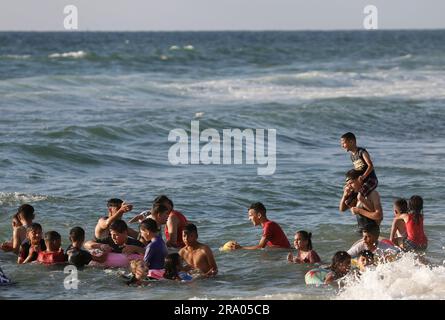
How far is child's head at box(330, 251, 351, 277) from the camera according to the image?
36.3ft

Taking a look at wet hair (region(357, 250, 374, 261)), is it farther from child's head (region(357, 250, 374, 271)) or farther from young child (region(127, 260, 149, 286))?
young child (region(127, 260, 149, 286))

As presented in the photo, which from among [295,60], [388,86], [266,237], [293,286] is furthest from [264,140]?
[295,60]

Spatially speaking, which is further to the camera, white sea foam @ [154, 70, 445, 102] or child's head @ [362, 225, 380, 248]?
white sea foam @ [154, 70, 445, 102]

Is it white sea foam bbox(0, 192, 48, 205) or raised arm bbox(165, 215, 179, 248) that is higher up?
white sea foam bbox(0, 192, 48, 205)

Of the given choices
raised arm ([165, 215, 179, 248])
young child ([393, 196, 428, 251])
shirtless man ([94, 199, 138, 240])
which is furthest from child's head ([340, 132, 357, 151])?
shirtless man ([94, 199, 138, 240])

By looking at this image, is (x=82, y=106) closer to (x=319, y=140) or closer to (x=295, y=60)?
(x=319, y=140)

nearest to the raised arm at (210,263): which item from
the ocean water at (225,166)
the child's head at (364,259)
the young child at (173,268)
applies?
the ocean water at (225,166)

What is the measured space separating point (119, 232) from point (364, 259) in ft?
9.92

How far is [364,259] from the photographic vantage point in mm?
11023

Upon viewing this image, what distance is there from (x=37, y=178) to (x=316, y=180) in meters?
5.11

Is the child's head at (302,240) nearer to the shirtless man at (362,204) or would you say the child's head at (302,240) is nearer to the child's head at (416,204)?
the shirtless man at (362,204)

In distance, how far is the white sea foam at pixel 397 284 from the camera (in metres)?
10.3

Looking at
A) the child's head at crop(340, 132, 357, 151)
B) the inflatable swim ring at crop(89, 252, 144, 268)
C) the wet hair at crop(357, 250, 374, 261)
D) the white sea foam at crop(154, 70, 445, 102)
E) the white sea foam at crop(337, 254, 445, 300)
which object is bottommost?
the white sea foam at crop(337, 254, 445, 300)

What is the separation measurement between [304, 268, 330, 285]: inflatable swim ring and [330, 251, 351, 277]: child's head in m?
0.15
